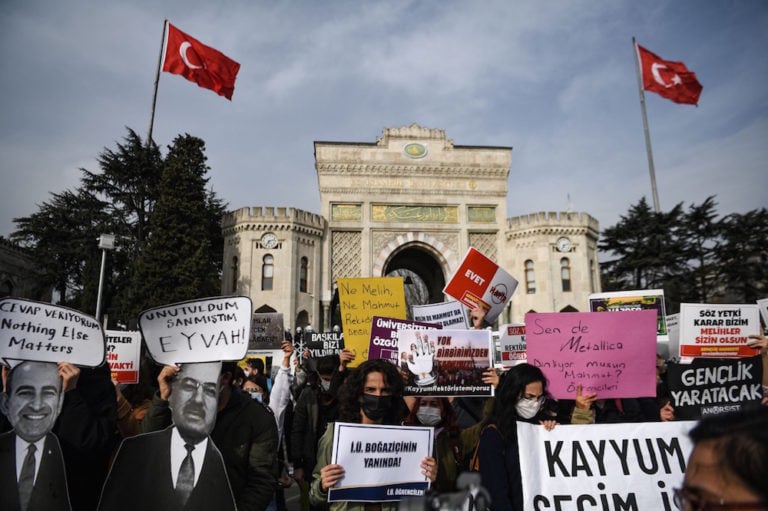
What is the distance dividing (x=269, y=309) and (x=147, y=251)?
24.0 feet

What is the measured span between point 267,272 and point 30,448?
26.2 metres

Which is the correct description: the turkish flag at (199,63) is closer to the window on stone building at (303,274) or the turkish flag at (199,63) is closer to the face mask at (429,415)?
the window on stone building at (303,274)

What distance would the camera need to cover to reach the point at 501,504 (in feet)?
9.93

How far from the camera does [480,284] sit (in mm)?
7254

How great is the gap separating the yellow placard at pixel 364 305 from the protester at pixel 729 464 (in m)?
4.81

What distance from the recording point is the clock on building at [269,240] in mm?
28859

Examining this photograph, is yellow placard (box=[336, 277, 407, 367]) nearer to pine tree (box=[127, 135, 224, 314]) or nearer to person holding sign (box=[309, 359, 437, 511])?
person holding sign (box=[309, 359, 437, 511])

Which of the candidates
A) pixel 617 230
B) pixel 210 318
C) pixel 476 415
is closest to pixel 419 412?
pixel 476 415

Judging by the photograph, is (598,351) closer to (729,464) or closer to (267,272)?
(729,464)

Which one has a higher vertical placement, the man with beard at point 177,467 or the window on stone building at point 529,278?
the window on stone building at point 529,278

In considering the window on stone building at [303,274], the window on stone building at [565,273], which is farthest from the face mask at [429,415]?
the window on stone building at [565,273]

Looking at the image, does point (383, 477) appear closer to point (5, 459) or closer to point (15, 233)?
point (5, 459)

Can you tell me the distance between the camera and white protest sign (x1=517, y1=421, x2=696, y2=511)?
331 cm

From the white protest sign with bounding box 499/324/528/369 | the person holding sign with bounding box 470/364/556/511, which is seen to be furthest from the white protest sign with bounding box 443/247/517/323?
the white protest sign with bounding box 499/324/528/369
